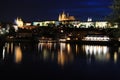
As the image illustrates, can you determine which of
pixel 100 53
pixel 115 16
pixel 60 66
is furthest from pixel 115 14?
pixel 100 53

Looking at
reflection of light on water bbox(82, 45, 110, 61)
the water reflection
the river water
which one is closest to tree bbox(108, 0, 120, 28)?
the river water

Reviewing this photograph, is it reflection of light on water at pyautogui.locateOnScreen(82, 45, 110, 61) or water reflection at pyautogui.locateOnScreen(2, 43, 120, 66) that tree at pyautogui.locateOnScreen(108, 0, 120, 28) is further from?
reflection of light on water at pyautogui.locateOnScreen(82, 45, 110, 61)

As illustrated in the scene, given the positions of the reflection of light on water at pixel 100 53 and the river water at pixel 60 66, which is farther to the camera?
the reflection of light on water at pixel 100 53

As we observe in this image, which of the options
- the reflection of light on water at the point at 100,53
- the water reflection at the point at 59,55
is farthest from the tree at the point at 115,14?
the reflection of light on water at the point at 100,53

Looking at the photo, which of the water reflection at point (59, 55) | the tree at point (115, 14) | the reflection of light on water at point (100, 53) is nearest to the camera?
the tree at point (115, 14)

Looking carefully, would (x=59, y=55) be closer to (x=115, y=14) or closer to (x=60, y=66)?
(x=60, y=66)

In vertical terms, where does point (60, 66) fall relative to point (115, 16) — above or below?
below

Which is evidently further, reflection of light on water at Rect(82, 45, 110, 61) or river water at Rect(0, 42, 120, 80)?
reflection of light on water at Rect(82, 45, 110, 61)

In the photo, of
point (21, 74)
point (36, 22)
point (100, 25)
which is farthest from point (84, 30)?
point (21, 74)

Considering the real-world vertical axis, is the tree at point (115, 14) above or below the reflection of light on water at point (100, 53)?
above

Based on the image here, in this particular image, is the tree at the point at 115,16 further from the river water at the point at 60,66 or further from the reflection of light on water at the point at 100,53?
the reflection of light on water at the point at 100,53

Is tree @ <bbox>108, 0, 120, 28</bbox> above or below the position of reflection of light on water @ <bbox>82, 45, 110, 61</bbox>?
above

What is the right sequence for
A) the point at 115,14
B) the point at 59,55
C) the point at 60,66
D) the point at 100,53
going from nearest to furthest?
the point at 115,14 < the point at 60,66 < the point at 59,55 < the point at 100,53

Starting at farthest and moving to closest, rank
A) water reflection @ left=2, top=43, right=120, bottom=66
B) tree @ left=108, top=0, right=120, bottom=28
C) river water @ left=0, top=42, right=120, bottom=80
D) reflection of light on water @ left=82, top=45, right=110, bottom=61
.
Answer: reflection of light on water @ left=82, top=45, right=110, bottom=61, water reflection @ left=2, top=43, right=120, bottom=66, river water @ left=0, top=42, right=120, bottom=80, tree @ left=108, top=0, right=120, bottom=28
